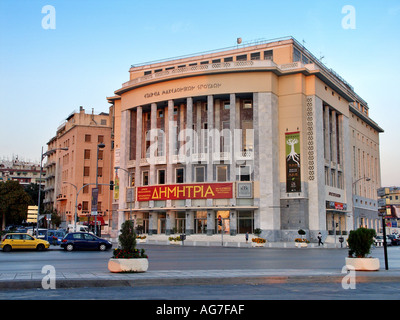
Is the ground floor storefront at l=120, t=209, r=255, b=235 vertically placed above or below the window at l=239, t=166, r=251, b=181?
below

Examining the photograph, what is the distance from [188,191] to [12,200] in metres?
34.5

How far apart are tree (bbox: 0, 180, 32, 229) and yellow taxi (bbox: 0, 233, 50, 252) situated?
1770 inches

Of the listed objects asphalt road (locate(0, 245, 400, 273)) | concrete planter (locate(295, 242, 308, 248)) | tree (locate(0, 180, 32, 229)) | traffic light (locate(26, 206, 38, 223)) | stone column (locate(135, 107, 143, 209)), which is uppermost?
stone column (locate(135, 107, 143, 209))

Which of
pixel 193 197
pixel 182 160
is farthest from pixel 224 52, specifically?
pixel 193 197

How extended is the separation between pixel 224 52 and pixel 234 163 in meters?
19.5

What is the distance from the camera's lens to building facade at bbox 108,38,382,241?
59844mm

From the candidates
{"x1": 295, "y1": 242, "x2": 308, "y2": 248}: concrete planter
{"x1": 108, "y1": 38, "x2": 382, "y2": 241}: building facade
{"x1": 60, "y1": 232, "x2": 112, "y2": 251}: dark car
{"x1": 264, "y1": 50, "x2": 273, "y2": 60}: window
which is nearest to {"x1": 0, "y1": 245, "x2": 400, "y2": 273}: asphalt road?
{"x1": 60, "y1": 232, "x2": 112, "y2": 251}: dark car

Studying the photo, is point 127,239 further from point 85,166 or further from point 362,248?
point 85,166

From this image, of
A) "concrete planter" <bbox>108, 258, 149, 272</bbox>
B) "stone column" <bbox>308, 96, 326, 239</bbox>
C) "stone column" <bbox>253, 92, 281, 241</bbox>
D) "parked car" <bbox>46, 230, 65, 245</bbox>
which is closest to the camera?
"concrete planter" <bbox>108, 258, 149, 272</bbox>

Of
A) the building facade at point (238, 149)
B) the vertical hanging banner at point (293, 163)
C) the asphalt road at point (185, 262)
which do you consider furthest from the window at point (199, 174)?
the asphalt road at point (185, 262)

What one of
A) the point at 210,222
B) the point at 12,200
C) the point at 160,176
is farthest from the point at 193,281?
the point at 12,200

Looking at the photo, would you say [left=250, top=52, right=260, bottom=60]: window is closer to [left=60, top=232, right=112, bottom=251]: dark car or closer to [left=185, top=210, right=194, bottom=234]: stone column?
[left=185, top=210, right=194, bottom=234]: stone column

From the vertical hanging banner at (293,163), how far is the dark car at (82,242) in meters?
28.8

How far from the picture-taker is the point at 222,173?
62.6 metres
